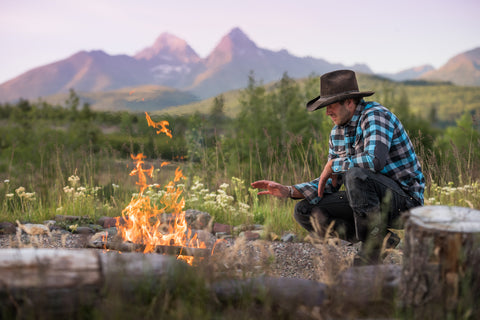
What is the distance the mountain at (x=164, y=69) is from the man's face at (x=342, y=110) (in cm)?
189

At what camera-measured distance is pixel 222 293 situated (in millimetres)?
2039

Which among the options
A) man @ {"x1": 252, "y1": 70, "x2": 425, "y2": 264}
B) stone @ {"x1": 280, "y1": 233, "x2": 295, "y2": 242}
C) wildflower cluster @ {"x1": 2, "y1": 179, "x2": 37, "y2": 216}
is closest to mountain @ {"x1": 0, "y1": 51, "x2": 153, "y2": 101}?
wildflower cluster @ {"x1": 2, "y1": 179, "x2": 37, "y2": 216}

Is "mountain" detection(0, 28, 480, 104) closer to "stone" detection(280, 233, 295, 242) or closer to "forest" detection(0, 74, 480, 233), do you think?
"forest" detection(0, 74, 480, 233)

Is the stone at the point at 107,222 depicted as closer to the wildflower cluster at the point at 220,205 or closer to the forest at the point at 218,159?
the forest at the point at 218,159

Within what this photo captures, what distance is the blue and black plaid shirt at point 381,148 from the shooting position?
2.66 metres

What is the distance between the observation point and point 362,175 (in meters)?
2.63

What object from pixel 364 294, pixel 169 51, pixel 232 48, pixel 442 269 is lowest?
pixel 364 294

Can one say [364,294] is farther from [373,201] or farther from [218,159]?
[218,159]

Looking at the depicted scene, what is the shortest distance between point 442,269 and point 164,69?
13.4ft

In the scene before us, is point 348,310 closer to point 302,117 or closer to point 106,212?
point 106,212

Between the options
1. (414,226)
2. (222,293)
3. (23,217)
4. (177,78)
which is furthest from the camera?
(177,78)

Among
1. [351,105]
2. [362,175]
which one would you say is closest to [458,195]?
[351,105]

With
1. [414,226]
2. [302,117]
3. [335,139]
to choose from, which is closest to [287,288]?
[414,226]

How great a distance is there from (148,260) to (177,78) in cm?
334
